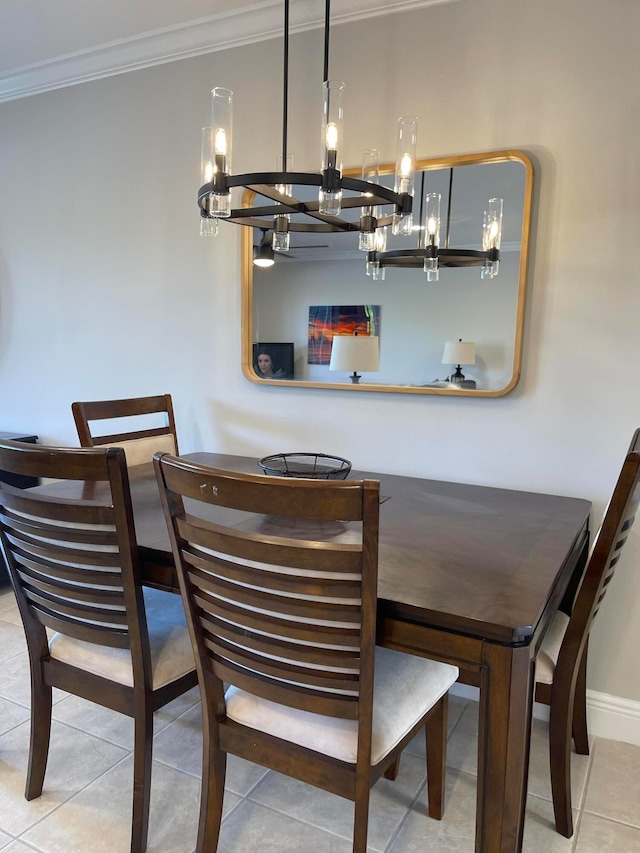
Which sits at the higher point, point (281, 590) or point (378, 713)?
point (281, 590)

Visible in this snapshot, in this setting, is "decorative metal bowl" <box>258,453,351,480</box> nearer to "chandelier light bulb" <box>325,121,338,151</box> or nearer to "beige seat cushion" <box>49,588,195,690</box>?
"beige seat cushion" <box>49,588,195,690</box>

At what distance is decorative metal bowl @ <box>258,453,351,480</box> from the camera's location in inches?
71.1

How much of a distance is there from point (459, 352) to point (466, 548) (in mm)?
875

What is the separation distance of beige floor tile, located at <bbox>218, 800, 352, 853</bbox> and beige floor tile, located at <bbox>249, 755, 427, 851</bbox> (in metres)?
0.03

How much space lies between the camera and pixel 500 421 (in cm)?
203

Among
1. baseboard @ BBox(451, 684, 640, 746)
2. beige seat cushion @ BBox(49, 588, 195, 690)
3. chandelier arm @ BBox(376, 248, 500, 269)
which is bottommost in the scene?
baseboard @ BBox(451, 684, 640, 746)

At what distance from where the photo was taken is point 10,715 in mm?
2020

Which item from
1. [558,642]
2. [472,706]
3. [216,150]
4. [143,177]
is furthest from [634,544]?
[143,177]

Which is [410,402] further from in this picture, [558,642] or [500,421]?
[558,642]

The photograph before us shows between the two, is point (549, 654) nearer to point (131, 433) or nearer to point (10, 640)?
point (131, 433)

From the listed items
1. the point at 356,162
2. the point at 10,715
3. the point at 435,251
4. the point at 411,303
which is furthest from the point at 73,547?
the point at 356,162

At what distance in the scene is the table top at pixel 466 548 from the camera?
1.10 m

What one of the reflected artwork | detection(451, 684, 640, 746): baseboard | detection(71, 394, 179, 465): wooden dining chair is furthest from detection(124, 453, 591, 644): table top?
detection(451, 684, 640, 746): baseboard

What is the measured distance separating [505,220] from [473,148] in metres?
0.27
